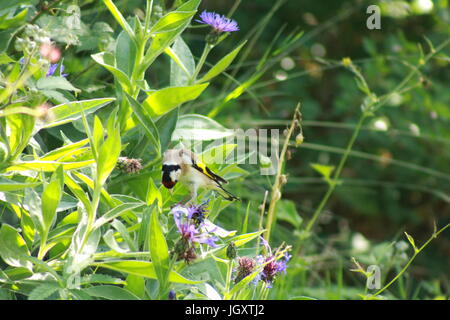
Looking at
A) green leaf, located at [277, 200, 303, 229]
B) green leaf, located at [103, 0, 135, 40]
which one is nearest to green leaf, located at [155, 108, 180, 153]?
green leaf, located at [103, 0, 135, 40]

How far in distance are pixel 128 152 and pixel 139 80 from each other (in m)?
0.23

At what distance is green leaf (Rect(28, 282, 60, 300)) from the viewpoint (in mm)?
1117

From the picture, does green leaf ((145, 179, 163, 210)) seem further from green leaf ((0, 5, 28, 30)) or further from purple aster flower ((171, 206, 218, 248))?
green leaf ((0, 5, 28, 30))

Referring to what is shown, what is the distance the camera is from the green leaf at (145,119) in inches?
55.2

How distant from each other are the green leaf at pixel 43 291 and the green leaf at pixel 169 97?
470 millimetres

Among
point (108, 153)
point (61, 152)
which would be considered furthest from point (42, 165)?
point (108, 153)

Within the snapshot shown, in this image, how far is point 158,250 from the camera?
116 cm

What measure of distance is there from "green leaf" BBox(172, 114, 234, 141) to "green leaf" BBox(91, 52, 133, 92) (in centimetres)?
19

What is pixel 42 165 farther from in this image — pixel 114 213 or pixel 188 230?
pixel 188 230

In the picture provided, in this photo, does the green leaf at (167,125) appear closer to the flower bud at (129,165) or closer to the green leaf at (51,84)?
the flower bud at (129,165)

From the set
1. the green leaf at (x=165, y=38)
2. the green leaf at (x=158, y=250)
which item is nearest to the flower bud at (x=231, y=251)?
the green leaf at (x=158, y=250)
